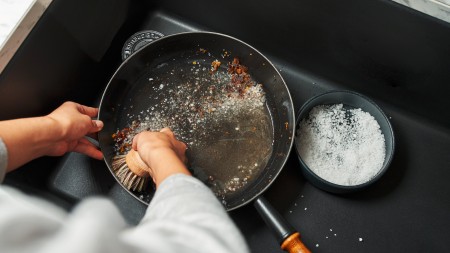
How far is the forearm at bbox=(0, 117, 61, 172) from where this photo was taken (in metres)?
0.58

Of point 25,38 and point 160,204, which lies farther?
point 25,38

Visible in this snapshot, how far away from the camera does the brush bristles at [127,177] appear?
2.37 feet

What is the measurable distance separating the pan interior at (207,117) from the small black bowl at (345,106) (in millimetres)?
74

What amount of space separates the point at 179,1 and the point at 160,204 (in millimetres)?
520

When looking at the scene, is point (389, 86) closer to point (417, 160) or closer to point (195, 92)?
point (417, 160)

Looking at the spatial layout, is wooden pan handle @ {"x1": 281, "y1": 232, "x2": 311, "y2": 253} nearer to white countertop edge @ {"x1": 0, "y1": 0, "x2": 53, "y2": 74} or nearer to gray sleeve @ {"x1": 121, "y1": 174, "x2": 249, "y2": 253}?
gray sleeve @ {"x1": 121, "y1": 174, "x2": 249, "y2": 253}

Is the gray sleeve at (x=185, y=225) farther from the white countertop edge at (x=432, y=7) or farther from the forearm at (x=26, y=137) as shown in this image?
the white countertop edge at (x=432, y=7)

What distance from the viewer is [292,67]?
85 cm

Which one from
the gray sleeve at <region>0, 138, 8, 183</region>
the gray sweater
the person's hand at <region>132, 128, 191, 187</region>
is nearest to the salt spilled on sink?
the person's hand at <region>132, 128, 191, 187</region>

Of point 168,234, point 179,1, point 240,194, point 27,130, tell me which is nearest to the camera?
point 168,234

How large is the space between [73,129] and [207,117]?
0.25m

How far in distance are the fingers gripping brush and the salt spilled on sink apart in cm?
29

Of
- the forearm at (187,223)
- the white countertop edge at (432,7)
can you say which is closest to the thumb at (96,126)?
the forearm at (187,223)

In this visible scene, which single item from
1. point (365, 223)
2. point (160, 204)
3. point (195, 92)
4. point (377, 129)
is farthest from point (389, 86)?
point (160, 204)
